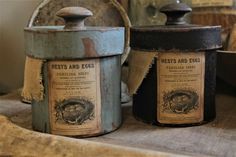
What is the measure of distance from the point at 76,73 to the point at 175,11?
17cm

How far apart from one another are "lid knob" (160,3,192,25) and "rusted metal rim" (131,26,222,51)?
0.13 feet

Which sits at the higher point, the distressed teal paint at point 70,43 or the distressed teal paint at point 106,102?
the distressed teal paint at point 70,43

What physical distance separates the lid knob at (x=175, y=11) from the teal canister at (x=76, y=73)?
8 cm

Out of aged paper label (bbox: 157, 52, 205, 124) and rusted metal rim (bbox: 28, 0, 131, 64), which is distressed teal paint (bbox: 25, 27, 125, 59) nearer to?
aged paper label (bbox: 157, 52, 205, 124)

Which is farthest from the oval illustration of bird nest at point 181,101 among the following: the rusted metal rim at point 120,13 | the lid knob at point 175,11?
the rusted metal rim at point 120,13

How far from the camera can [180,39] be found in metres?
0.51

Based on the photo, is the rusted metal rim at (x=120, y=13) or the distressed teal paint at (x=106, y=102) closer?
the distressed teal paint at (x=106, y=102)

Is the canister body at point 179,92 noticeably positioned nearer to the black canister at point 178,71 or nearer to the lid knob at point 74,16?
the black canister at point 178,71

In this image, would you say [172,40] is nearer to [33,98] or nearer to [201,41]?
[201,41]

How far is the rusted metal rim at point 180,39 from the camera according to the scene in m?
0.50

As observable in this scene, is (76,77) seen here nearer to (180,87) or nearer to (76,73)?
(76,73)

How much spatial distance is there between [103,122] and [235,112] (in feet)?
0.78

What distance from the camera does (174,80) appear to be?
51cm

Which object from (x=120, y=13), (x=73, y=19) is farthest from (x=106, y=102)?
(x=120, y=13)
